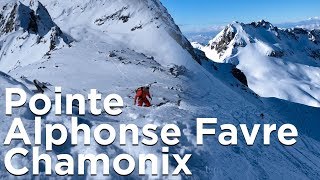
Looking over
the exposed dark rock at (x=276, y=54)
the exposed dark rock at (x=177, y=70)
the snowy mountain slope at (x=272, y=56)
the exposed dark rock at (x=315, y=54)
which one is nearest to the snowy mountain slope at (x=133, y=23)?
the exposed dark rock at (x=177, y=70)

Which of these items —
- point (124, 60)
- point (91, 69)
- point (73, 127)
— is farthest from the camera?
point (124, 60)

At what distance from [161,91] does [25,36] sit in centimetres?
2492

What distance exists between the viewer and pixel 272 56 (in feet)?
551

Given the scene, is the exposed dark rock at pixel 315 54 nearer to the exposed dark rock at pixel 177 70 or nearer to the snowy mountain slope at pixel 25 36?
the snowy mountain slope at pixel 25 36

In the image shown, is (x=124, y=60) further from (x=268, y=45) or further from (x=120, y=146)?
(x=268, y=45)

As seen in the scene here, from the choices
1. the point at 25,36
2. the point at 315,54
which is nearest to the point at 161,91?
the point at 25,36

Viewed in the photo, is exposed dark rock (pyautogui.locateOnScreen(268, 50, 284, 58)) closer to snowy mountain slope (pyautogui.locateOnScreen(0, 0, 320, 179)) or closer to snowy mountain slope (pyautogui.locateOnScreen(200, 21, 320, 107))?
snowy mountain slope (pyautogui.locateOnScreen(200, 21, 320, 107))

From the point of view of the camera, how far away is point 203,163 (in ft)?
47.1

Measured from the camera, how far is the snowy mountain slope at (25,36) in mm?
44284

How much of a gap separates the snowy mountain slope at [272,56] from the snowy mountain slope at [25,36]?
3407 inches

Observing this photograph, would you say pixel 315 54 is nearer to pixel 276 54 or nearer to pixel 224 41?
pixel 276 54

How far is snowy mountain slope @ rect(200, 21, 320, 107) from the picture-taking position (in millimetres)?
136388

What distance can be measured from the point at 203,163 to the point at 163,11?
42009 millimetres

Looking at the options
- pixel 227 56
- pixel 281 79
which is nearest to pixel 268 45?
pixel 227 56
